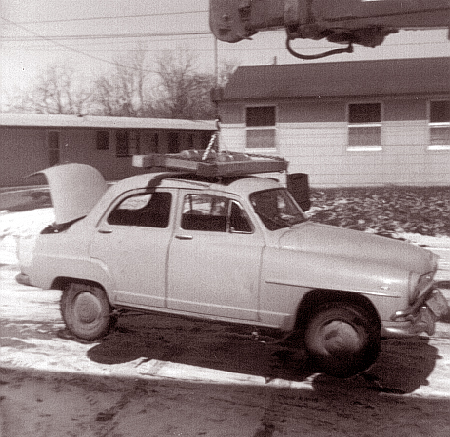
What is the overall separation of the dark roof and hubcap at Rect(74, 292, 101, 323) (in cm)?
1395

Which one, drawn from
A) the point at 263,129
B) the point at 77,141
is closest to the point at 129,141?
the point at 77,141

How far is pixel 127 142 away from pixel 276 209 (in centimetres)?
2430

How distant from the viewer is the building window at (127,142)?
2894cm

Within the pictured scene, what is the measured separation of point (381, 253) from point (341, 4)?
1.98 metres

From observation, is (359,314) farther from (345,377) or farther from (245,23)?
(245,23)

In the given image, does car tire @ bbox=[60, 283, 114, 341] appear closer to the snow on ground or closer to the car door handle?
the car door handle

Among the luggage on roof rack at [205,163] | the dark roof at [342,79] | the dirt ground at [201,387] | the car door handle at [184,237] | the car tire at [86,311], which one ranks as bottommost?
the dirt ground at [201,387]

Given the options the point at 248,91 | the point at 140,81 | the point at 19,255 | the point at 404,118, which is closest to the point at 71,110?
the point at 140,81

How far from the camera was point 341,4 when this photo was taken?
4.38m

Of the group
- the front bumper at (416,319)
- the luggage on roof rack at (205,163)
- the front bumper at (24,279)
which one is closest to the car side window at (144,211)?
the luggage on roof rack at (205,163)

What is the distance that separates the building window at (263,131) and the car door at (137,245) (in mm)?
13599

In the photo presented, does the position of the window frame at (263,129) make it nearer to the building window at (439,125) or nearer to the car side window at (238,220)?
the building window at (439,125)

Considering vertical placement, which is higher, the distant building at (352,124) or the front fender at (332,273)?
the distant building at (352,124)

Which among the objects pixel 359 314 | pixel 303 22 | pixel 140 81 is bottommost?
pixel 359 314
